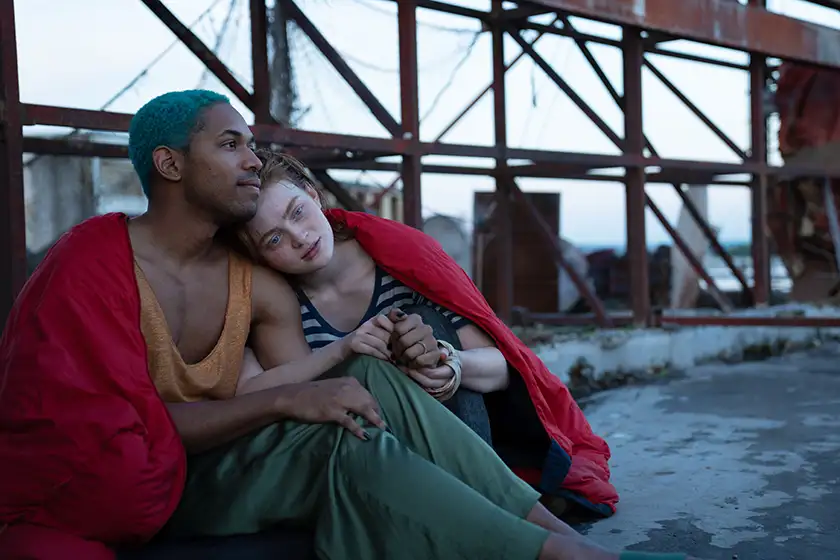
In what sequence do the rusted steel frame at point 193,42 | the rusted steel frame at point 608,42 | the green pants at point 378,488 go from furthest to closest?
A: the rusted steel frame at point 608,42 → the rusted steel frame at point 193,42 → the green pants at point 378,488

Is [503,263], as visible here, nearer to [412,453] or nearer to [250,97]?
[250,97]

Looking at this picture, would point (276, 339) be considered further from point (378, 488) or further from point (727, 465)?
point (727, 465)

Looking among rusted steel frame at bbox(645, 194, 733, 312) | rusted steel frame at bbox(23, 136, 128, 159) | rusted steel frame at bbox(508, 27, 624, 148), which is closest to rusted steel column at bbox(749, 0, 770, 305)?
rusted steel frame at bbox(645, 194, 733, 312)

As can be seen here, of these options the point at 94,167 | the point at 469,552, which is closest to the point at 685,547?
the point at 469,552

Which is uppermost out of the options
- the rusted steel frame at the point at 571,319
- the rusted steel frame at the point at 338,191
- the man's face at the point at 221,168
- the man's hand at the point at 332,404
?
the rusted steel frame at the point at 338,191

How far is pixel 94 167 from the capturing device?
999 cm

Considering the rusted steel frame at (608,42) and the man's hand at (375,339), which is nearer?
the man's hand at (375,339)

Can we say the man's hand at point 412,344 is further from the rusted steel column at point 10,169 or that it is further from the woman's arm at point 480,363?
the rusted steel column at point 10,169

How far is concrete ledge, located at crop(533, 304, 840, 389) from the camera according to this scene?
5.17m

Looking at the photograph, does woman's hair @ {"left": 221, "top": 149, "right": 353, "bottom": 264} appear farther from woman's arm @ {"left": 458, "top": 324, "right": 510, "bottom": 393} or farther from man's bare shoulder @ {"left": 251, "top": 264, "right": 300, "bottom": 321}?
woman's arm @ {"left": 458, "top": 324, "right": 510, "bottom": 393}

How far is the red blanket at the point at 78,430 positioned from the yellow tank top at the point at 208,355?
0.13 meters

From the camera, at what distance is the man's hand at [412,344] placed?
209cm

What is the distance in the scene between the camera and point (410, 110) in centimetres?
466

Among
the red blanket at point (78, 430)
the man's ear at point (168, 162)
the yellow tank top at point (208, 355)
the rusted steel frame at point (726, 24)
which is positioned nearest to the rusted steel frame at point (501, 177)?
the rusted steel frame at point (726, 24)
